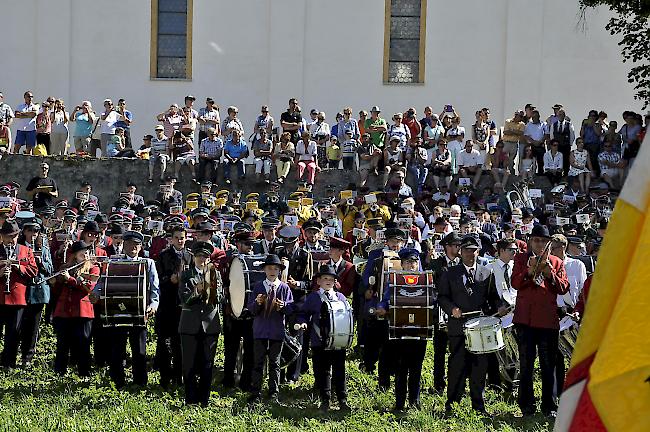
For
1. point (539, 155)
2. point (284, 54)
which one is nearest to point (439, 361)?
point (539, 155)

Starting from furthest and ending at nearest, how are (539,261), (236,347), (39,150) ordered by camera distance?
1. (39,150)
2. (236,347)
3. (539,261)

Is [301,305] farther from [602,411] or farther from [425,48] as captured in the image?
[425,48]

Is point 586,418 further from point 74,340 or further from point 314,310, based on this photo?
point 74,340

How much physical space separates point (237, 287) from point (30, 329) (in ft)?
11.1

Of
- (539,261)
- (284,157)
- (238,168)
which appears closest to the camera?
(539,261)

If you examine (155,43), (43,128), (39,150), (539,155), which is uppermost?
(155,43)

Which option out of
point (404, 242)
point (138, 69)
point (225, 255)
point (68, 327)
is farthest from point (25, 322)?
point (138, 69)

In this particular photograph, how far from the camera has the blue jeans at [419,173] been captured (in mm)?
26234

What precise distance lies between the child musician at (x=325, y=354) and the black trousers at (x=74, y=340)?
2938 mm

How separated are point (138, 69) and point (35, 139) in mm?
5809

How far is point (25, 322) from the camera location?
15.0 m

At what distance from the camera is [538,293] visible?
1241 cm

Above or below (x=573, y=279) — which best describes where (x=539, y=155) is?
above

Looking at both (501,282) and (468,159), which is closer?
(501,282)
